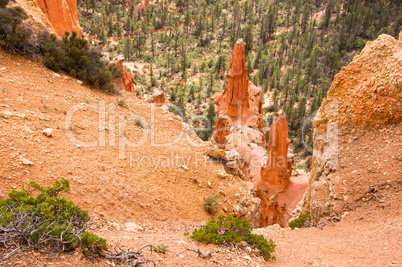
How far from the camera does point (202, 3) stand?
74250 millimetres

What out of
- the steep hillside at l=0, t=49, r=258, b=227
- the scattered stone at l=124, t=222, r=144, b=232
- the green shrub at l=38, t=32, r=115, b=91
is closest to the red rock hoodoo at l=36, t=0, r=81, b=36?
the green shrub at l=38, t=32, r=115, b=91

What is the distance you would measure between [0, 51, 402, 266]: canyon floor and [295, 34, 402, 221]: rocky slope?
6cm

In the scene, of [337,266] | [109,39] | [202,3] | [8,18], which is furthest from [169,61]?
[337,266]

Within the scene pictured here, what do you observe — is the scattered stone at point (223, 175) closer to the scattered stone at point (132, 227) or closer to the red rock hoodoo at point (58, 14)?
the scattered stone at point (132, 227)

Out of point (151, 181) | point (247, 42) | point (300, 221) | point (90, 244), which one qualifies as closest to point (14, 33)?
point (151, 181)

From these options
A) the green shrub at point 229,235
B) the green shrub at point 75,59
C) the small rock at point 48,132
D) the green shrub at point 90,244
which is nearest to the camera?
the green shrub at point 90,244

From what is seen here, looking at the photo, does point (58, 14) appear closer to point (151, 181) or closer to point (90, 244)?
point (151, 181)

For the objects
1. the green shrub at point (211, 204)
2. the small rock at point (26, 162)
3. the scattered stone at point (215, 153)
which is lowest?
the green shrub at point (211, 204)

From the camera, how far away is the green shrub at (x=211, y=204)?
27.0 ft

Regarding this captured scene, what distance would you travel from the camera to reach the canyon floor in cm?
510

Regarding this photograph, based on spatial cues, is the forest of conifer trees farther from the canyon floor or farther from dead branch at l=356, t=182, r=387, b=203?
dead branch at l=356, t=182, r=387, b=203

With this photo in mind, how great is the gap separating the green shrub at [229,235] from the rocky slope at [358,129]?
13.7 ft

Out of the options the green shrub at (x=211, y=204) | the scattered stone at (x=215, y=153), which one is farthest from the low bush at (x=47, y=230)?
the scattered stone at (x=215, y=153)

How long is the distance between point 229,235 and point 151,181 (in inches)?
139
